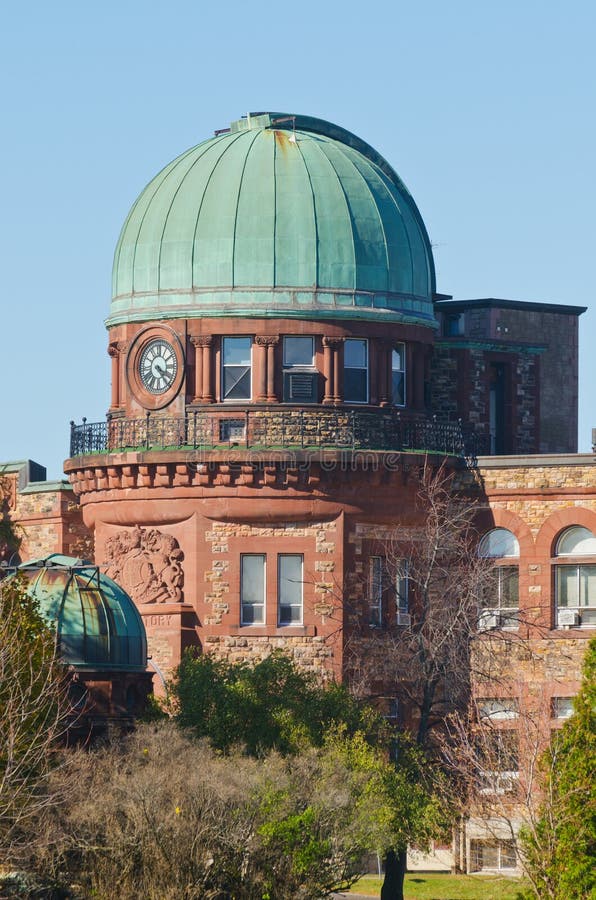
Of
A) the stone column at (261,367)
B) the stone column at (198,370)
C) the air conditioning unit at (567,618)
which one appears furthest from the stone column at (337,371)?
the air conditioning unit at (567,618)

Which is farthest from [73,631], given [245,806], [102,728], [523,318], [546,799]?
[523,318]

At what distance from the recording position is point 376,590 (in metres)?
69.9

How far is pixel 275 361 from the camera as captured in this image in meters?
69.7

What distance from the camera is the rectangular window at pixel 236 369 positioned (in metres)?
69.9

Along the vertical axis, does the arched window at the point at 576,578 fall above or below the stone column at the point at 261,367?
below

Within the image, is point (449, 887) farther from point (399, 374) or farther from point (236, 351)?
point (236, 351)

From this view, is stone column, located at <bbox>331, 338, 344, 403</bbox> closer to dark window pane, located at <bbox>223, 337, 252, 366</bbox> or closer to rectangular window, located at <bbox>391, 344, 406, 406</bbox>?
rectangular window, located at <bbox>391, 344, 406, 406</bbox>

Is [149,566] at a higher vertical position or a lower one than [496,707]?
higher

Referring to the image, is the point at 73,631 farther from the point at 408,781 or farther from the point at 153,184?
the point at 153,184

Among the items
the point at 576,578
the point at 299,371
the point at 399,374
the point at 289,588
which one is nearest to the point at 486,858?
the point at 576,578

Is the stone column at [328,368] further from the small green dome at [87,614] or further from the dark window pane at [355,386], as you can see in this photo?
the small green dome at [87,614]

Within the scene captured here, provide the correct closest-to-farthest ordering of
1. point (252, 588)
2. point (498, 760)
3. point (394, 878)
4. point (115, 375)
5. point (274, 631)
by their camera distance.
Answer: point (498, 760), point (394, 878), point (274, 631), point (252, 588), point (115, 375)

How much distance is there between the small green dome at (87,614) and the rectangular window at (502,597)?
33.7 ft

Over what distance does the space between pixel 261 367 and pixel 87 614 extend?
9.85m
